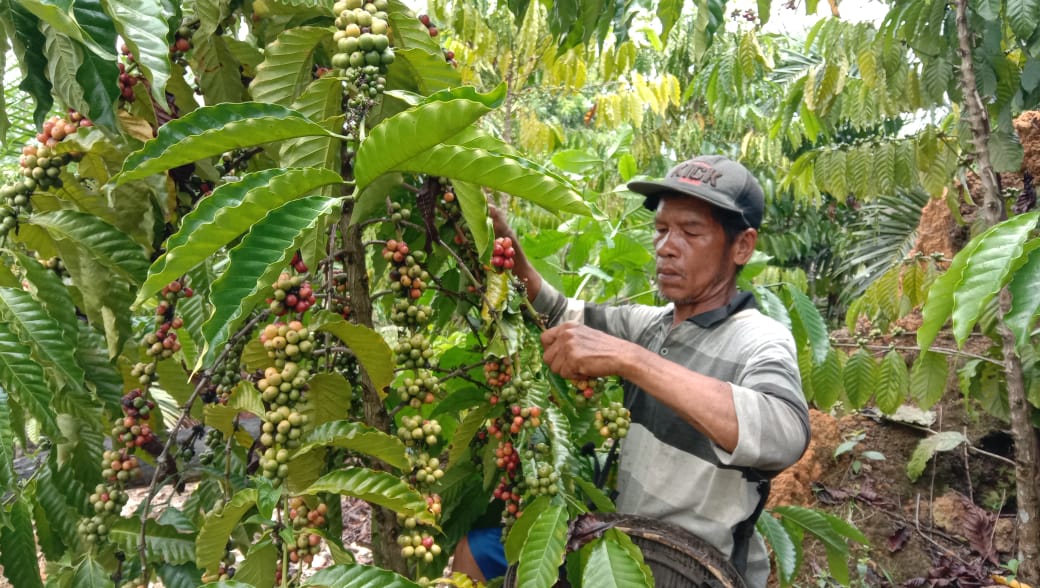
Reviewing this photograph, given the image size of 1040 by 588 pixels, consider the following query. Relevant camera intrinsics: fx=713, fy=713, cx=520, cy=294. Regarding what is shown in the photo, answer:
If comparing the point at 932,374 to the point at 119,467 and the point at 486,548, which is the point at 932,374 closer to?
the point at 486,548

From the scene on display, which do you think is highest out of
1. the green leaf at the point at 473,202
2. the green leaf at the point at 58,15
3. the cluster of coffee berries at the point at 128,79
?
the green leaf at the point at 58,15

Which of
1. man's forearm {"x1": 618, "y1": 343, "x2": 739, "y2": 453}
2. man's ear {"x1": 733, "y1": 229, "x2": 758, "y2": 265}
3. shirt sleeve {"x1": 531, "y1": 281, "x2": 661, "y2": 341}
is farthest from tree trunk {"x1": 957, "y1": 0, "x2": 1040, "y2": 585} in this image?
man's forearm {"x1": 618, "y1": 343, "x2": 739, "y2": 453}

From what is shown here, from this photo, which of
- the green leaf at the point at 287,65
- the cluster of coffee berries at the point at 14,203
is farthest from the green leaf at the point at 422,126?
the cluster of coffee berries at the point at 14,203

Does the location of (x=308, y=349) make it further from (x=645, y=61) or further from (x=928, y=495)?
(x=645, y=61)

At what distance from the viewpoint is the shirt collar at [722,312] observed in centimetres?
178

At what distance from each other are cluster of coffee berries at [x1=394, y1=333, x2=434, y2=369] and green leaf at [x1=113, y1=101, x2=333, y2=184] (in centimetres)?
46

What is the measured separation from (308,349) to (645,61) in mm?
5943

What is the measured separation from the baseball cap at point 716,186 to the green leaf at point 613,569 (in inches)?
35.5

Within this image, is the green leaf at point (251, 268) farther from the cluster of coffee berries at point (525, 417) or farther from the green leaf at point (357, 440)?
the cluster of coffee berries at point (525, 417)

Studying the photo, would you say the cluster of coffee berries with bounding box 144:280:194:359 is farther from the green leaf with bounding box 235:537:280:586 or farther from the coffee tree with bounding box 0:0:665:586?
the green leaf with bounding box 235:537:280:586

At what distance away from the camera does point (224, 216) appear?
2.56ft

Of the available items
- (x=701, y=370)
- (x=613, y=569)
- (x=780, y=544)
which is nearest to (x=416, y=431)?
(x=613, y=569)

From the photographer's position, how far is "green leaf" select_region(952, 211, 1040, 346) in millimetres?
924

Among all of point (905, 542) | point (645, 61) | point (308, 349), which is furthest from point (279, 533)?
point (645, 61)
